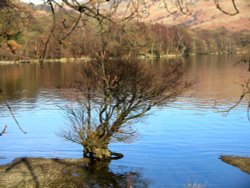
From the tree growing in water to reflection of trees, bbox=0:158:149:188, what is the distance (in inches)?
51.1

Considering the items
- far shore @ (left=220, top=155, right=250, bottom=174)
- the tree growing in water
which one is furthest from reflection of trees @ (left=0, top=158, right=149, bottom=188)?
far shore @ (left=220, top=155, right=250, bottom=174)

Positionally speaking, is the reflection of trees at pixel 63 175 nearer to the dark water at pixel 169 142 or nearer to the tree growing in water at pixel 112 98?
the dark water at pixel 169 142

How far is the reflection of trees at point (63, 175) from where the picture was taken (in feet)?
60.9

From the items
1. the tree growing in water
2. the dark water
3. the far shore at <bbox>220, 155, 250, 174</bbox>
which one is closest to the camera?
the dark water

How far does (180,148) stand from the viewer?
26453 mm

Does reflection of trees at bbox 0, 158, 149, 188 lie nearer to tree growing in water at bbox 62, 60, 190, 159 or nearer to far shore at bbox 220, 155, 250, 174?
tree growing in water at bbox 62, 60, 190, 159

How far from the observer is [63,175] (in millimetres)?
19797

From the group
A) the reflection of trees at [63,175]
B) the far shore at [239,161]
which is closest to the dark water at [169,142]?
the far shore at [239,161]

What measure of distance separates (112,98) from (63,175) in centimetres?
565

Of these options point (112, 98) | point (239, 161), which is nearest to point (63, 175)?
point (112, 98)

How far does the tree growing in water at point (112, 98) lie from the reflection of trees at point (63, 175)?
4.26 ft

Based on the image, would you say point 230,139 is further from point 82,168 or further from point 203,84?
point 203,84

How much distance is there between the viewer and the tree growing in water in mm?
22484

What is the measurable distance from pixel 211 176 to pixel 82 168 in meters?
6.63
